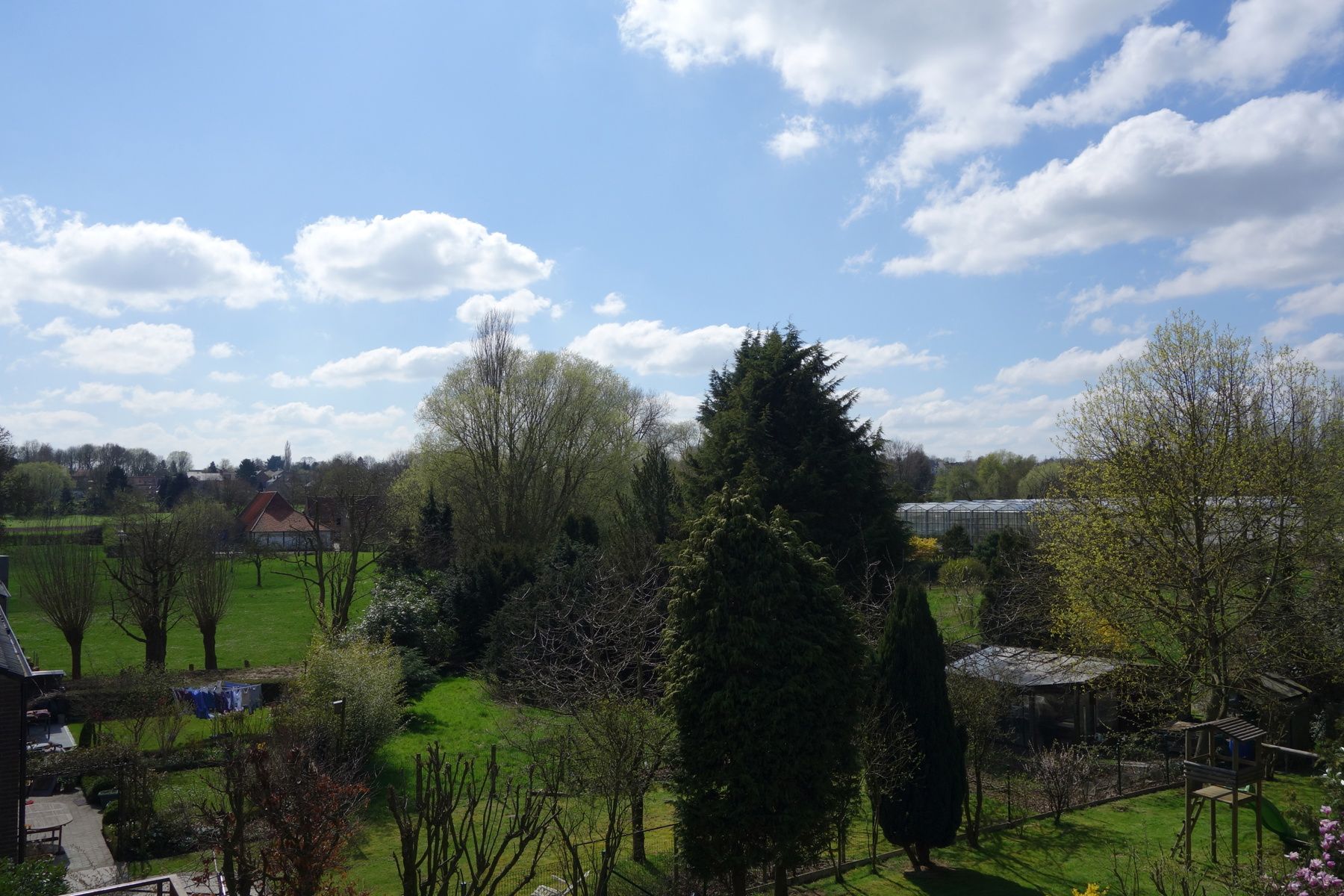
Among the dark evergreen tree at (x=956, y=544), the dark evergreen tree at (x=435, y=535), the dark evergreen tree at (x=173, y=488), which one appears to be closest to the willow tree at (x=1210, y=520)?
the dark evergreen tree at (x=435, y=535)

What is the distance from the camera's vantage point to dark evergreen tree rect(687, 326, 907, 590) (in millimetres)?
22172

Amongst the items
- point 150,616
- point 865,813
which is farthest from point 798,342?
point 150,616

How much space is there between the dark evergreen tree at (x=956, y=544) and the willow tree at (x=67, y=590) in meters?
38.8

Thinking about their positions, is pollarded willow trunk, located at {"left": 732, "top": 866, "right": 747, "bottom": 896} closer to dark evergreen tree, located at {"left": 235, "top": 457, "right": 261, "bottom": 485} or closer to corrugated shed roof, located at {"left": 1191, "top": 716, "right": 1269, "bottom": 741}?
corrugated shed roof, located at {"left": 1191, "top": 716, "right": 1269, "bottom": 741}

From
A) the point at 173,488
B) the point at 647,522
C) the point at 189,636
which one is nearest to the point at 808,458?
the point at 647,522

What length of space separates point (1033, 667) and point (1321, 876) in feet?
45.8

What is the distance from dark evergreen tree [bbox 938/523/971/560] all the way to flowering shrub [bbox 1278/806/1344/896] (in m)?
38.5

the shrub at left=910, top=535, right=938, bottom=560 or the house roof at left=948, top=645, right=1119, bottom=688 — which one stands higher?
the shrub at left=910, top=535, right=938, bottom=560

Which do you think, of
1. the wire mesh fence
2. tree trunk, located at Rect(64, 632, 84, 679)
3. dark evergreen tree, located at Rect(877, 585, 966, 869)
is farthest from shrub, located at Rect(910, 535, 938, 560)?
tree trunk, located at Rect(64, 632, 84, 679)

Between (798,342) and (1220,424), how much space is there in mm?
10569

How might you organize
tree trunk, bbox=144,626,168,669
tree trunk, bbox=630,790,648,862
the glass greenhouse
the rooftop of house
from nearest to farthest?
the rooftop of house < tree trunk, bbox=630,790,648,862 < tree trunk, bbox=144,626,168,669 < the glass greenhouse

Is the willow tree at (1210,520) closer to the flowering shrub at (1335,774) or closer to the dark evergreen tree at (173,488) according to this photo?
the flowering shrub at (1335,774)

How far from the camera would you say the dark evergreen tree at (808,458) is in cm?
2217

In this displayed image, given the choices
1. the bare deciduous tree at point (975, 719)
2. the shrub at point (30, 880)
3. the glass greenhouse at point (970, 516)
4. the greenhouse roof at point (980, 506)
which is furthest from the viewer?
the greenhouse roof at point (980, 506)
